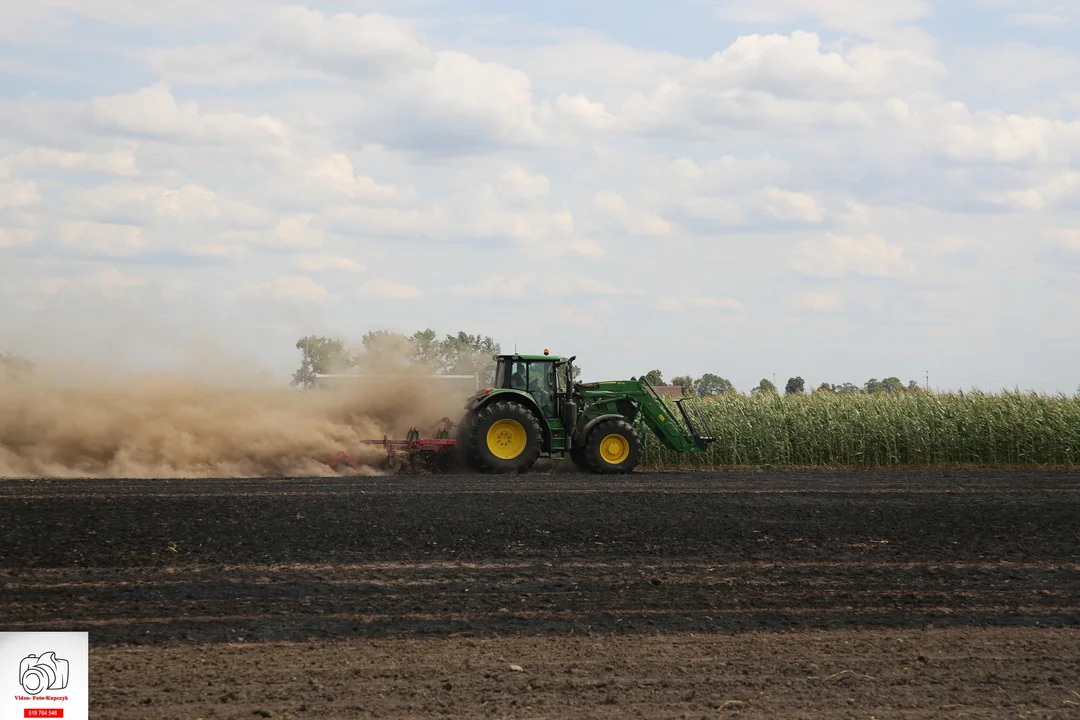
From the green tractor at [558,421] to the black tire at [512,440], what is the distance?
0.06 feet

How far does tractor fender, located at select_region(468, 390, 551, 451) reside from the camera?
2111 centimetres

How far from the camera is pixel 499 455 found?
2138 cm

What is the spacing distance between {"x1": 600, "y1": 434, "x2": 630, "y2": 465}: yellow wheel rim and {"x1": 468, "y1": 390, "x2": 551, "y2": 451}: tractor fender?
122cm

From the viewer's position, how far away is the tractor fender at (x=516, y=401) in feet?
69.3

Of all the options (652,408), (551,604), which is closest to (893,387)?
(652,408)

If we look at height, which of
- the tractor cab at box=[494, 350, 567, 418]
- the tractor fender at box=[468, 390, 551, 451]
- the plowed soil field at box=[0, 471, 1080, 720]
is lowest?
the plowed soil field at box=[0, 471, 1080, 720]

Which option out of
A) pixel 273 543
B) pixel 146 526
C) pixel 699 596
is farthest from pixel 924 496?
pixel 146 526

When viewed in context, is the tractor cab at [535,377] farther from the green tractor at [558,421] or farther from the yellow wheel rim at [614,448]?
the yellow wheel rim at [614,448]

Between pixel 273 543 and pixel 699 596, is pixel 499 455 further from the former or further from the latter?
pixel 699 596

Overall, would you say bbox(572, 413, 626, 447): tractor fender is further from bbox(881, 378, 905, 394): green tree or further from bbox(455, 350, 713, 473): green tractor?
bbox(881, 378, 905, 394): green tree

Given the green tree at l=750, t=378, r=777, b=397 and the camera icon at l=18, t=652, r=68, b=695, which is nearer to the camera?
the camera icon at l=18, t=652, r=68, b=695

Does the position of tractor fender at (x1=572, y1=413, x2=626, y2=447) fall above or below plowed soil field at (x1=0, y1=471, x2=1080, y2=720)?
above

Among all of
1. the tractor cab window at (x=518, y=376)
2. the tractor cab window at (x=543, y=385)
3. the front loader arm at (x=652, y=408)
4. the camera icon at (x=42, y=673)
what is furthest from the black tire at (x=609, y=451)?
the camera icon at (x=42, y=673)

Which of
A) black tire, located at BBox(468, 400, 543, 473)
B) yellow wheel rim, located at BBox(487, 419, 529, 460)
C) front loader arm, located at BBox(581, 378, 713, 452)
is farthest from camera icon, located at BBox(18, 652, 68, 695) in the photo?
front loader arm, located at BBox(581, 378, 713, 452)
